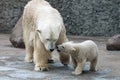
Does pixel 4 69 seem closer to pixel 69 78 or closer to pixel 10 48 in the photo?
pixel 69 78

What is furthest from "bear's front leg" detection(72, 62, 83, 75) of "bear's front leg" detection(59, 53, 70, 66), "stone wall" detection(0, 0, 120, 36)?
"stone wall" detection(0, 0, 120, 36)

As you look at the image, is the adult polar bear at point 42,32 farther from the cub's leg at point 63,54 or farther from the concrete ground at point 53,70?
the concrete ground at point 53,70

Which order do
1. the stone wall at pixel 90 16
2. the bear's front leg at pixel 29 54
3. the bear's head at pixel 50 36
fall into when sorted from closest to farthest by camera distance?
the bear's head at pixel 50 36 → the bear's front leg at pixel 29 54 → the stone wall at pixel 90 16

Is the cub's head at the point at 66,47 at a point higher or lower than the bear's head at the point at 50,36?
lower

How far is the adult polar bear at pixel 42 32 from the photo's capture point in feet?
18.8

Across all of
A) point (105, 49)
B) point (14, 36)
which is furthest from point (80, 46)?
point (14, 36)

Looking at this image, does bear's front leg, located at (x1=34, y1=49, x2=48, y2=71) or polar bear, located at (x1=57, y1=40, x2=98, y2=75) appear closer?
polar bear, located at (x1=57, y1=40, x2=98, y2=75)

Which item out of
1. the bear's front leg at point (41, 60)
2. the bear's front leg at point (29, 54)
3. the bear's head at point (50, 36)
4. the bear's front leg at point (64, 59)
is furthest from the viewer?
the bear's front leg at point (29, 54)

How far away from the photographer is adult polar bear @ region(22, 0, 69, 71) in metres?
5.74

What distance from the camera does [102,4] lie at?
11789mm

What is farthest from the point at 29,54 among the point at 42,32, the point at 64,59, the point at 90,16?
the point at 90,16

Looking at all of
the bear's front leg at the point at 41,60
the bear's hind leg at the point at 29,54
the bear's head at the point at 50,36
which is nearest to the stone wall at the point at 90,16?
the bear's hind leg at the point at 29,54

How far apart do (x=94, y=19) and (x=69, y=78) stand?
6.44 metres

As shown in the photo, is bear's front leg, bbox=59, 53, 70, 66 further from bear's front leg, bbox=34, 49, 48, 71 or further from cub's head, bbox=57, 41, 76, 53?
cub's head, bbox=57, 41, 76, 53
